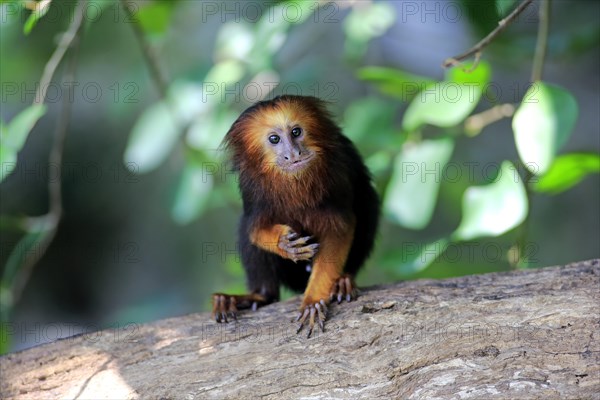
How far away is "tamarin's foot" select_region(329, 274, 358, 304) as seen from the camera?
4230 millimetres

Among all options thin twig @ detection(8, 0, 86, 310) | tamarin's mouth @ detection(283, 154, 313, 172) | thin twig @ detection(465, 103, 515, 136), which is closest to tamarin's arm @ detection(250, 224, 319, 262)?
tamarin's mouth @ detection(283, 154, 313, 172)

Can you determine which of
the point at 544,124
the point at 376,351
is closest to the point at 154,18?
the point at 544,124

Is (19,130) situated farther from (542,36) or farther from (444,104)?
(542,36)

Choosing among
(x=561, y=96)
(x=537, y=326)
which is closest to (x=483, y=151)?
(x=561, y=96)

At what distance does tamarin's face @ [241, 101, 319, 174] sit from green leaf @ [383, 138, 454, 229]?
834 mm

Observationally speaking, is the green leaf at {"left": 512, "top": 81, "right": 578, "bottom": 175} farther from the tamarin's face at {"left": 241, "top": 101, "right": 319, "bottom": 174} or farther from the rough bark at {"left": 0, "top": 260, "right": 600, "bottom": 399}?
the tamarin's face at {"left": 241, "top": 101, "right": 319, "bottom": 174}

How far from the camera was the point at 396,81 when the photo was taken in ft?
17.1

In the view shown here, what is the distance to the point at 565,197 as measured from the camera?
8.84 metres

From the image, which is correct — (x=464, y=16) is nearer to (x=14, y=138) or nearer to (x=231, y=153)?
(x=231, y=153)

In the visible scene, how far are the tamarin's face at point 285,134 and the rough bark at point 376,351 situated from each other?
2.72ft

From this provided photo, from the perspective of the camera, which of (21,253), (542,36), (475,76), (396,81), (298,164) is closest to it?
(298,164)

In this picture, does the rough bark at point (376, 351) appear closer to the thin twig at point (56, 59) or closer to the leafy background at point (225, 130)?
the leafy background at point (225, 130)

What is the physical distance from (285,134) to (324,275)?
0.85 metres

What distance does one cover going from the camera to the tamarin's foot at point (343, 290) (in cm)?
423
